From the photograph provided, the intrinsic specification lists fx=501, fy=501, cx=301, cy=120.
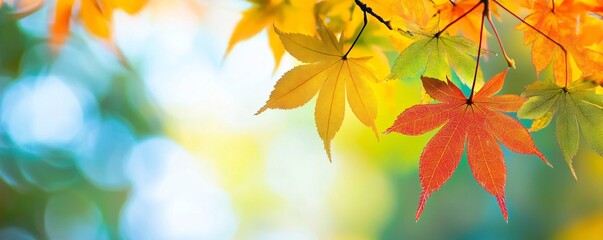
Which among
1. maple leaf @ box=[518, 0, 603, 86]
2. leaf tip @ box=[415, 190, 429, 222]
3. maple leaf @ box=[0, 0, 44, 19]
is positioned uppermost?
maple leaf @ box=[0, 0, 44, 19]

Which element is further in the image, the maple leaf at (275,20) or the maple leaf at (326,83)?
the maple leaf at (275,20)

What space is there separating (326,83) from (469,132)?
13 cm

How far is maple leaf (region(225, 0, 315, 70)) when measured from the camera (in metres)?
0.60

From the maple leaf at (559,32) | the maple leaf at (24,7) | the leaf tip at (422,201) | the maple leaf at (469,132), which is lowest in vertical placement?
the leaf tip at (422,201)

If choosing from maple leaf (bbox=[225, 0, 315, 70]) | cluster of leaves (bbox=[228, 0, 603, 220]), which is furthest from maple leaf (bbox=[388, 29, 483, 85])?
maple leaf (bbox=[225, 0, 315, 70])

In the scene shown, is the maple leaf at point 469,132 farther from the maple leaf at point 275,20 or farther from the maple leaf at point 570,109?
the maple leaf at point 275,20

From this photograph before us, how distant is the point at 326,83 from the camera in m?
0.44

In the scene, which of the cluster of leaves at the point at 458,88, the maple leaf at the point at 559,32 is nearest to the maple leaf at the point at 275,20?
the cluster of leaves at the point at 458,88

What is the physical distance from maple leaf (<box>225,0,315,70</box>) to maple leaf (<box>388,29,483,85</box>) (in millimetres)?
216

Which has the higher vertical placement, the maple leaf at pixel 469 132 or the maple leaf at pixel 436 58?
the maple leaf at pixel 436 58

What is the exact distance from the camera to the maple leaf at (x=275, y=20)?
1.97ft

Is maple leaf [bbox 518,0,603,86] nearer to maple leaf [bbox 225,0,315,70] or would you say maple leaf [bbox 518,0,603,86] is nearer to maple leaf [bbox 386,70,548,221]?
maple leaf [bbox 386,70,548,221]

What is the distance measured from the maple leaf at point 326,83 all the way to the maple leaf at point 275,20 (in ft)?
0.52

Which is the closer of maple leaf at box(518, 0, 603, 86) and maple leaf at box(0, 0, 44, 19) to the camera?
maple leaf at box(518, 0, 603, 86)
